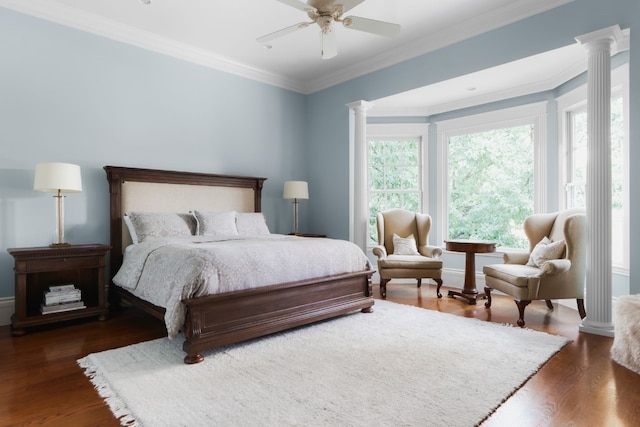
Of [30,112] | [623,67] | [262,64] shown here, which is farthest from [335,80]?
[30,112]

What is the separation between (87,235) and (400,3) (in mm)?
4025

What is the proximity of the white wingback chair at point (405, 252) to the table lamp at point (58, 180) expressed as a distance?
3329mm

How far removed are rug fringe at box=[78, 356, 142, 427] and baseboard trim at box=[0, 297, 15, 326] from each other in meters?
1.54

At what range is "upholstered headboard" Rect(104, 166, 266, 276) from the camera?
4.12 meters

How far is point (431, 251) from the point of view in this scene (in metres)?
4.94

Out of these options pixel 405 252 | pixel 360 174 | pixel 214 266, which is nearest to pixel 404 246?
pixel 405 252

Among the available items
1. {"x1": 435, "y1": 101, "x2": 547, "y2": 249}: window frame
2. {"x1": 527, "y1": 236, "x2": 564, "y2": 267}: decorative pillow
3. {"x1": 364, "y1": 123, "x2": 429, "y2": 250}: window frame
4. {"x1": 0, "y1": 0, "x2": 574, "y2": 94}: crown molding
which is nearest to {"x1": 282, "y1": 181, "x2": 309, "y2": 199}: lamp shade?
{"x1": 364, "y1": 123, "x2": 429, "y2": 250}: window frame

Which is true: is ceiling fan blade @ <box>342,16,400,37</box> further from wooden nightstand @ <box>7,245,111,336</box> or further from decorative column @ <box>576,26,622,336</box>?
wooden nightstand @ <box>7,245,111,336</box>

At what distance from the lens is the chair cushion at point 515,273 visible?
11.6ft

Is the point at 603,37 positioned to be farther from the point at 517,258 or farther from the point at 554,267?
the point at 517,258

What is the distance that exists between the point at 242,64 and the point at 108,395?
4387 millimetres

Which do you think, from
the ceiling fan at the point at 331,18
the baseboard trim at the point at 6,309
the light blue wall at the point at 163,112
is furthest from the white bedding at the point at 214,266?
the ceiling fan at the point at 331,18

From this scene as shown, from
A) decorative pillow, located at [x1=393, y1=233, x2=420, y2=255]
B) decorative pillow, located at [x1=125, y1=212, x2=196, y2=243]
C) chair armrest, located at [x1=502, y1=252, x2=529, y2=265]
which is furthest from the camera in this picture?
decorative pillow, located at [x1=393, y1=233, x2=420, y2=255]

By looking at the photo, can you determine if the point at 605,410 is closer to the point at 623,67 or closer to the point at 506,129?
the point at 623,67
